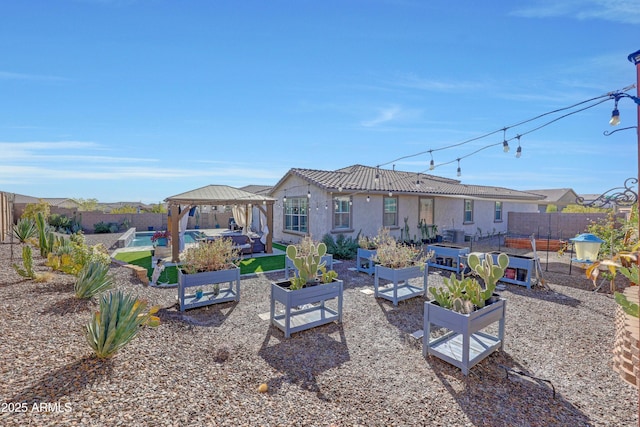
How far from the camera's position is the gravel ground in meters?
2.85

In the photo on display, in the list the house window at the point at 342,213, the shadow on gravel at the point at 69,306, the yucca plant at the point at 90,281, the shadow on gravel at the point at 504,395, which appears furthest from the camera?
the house window at the point at 342,213

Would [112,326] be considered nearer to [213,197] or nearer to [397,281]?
[397,281]

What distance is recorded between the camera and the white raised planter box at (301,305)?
201 inches

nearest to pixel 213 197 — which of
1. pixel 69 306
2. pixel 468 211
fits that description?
pixel 69 306

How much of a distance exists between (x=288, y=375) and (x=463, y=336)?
7.60ft

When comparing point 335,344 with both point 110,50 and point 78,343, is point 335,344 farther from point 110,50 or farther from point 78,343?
point 110,50

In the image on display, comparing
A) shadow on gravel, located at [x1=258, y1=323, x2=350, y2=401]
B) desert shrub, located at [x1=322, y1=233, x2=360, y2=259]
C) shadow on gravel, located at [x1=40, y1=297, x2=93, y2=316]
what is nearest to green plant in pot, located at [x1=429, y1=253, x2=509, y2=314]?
shadow on gravel, located at [x1=258, y1=323, x2=350, y2=401]

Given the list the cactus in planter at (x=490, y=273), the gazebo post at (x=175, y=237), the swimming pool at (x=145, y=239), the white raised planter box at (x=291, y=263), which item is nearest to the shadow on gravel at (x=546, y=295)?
the cactus in planter at (x=490, y=273)

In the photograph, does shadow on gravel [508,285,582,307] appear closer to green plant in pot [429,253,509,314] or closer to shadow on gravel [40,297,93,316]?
green plant in pot [429,253,509,314]

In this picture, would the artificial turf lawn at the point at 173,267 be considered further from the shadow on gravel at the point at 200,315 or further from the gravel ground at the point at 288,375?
the gravel ground at the point at 288,375

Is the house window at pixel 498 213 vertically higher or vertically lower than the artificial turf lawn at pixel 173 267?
higher

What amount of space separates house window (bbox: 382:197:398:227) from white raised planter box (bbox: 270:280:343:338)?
10.2 metres

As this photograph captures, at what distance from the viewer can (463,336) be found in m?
3.94

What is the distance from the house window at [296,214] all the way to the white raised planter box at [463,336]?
35.4 ft
